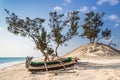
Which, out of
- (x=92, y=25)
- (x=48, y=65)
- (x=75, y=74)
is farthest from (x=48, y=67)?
(x=92, y=25)

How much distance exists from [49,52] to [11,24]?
6.14 meters

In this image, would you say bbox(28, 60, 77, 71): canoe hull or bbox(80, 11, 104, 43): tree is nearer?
bbox(28, 60, 77, 71): canoe hull

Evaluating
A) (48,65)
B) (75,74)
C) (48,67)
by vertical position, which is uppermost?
(48,65)

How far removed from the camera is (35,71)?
2323 cm

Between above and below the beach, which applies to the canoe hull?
above

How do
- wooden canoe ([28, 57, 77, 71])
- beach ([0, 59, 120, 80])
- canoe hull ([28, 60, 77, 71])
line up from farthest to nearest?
wooden canoe ([28, 57, 77, 71]) → canoe hull ([28, 60, 77, 71]) → beach ([0, 59, 120, 80])

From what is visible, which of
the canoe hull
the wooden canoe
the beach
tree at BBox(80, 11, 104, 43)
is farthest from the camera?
tree at BBox(80, 11, 104, 43)

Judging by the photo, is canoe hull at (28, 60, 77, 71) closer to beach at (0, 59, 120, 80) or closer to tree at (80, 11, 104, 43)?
beach at (0, 59, 120, 80)

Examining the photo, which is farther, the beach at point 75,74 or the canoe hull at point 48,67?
the canoe hull at point 48,67

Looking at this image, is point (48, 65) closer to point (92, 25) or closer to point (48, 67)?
point (48, 67)

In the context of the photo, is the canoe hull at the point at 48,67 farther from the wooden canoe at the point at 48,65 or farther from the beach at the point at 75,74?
the beach at the point at 75,74

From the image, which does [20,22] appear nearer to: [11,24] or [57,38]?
[11,24]

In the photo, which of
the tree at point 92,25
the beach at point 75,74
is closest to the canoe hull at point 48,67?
the beach at point 75,74

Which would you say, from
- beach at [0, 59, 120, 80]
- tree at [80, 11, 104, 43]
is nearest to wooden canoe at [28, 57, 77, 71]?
beach at [0, 59, 120, 80]
